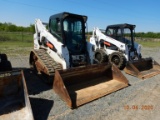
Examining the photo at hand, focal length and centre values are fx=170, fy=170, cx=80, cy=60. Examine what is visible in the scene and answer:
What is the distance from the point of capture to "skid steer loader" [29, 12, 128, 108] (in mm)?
4879

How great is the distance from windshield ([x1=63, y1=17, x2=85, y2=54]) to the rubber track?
0.84 metres

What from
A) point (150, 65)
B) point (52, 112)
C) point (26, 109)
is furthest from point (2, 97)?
point (150, 65)

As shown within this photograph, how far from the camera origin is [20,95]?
4.18 meters

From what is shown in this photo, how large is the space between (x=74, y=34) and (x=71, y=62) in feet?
3.90

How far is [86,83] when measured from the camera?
17.9 ft

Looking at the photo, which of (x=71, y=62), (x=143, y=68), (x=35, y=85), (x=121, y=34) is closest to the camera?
(x=35, y=85)

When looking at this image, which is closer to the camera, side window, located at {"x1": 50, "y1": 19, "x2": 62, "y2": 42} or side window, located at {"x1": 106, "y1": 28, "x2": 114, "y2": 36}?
side window, located at {"x1": 50, "y1": 19, "x2": 62, "y2": 42}

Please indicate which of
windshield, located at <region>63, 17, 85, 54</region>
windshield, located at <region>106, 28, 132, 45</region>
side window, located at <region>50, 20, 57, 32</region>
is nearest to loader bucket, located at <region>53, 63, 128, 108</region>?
windshield, located at <region>63, 17, 85, 54</region>

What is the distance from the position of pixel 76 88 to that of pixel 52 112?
4.36ft

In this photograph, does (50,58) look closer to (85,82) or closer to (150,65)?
(85,82)

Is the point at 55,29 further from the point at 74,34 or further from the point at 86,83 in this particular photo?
the point at 86,83

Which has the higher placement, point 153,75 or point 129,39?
point 129,39
